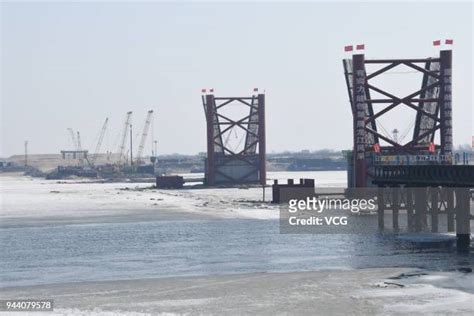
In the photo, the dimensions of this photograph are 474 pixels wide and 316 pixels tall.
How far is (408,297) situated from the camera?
34719 mm

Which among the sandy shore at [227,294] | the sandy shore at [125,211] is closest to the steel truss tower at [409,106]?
the sandy shore at [125,211]

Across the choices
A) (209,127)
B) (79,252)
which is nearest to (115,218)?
(79,252)

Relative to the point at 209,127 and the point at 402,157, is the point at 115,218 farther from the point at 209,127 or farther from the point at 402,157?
the point at 209,127

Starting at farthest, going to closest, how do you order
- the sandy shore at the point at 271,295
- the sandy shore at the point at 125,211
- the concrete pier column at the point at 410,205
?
the sandy shore at the point at 125,211 < the concrete pier column at the point at 410,205 < the sandy shore at the point at 271,295

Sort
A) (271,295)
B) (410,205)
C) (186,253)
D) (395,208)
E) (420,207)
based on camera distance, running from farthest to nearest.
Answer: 1. (395,208)
2. (410,205)
3. (420,207)
4. (186,253)
5. (271,295)

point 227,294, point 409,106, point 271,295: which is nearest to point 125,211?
point 409,106

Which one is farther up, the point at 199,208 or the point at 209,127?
the point at 209,127

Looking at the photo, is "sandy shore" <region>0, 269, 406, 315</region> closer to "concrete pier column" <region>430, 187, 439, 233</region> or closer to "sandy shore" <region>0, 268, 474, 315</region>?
"sandy shore" <region>0, 268, 474, 315</region>

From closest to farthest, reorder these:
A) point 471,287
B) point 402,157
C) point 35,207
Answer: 1. point 471,287
2. point 402,157
3. point 35,207

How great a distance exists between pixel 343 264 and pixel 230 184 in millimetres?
115335

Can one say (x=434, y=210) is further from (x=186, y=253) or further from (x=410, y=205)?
(x=186, y=253)

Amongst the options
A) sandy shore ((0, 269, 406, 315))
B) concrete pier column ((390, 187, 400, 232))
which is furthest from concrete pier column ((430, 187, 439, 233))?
sandy shore ((0, 269, 406, 315))

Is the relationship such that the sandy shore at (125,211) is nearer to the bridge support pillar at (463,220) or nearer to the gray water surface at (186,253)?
the gray water surface at (186,253)

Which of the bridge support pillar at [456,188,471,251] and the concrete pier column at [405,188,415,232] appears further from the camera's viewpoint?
the concrete pier column at [405,188,415,232]
